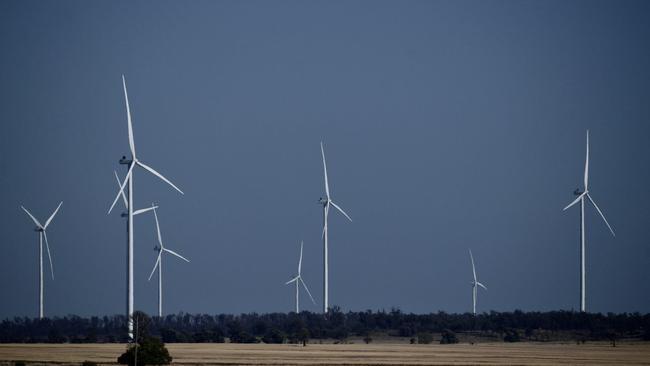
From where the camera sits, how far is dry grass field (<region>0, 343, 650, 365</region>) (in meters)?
115

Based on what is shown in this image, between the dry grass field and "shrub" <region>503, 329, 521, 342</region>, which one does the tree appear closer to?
the dry grass field

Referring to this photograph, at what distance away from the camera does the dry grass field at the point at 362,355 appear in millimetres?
115125

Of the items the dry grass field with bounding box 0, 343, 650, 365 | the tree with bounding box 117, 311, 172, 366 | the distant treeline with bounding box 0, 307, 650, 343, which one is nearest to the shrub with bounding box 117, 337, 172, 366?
the tree with bounding box 117, 311, 172, 366

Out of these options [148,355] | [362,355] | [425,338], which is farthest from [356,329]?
[148,355]

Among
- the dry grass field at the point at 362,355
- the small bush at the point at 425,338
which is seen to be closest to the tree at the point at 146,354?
the dry grass field at the point at 362,355

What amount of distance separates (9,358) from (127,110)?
25306mm

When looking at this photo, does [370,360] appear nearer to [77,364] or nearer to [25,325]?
[77,364]

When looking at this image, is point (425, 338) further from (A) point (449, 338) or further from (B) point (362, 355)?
(B) point (362, 355)

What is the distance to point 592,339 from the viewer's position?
17388 centimetres

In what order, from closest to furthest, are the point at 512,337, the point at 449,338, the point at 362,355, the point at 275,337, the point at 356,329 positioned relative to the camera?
the point at 362,355 → the point at 275,337 → the point at 449,338 → the point at 512,337 → the point at 356,329

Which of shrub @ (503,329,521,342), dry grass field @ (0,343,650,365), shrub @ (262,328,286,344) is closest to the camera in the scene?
dry grass field @ (0,343,650,365)

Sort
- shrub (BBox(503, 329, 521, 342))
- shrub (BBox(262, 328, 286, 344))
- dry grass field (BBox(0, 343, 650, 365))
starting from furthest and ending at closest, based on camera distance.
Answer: shrub (BBox(503, 329, 521, 342)), shrub (BBox(262, 328, 286, 344)), dry grass field (BBox(0, 343, 650, 365))

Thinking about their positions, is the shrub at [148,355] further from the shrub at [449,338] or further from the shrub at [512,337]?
the shrub at [512,337]

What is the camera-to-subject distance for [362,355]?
12862 centimetres
